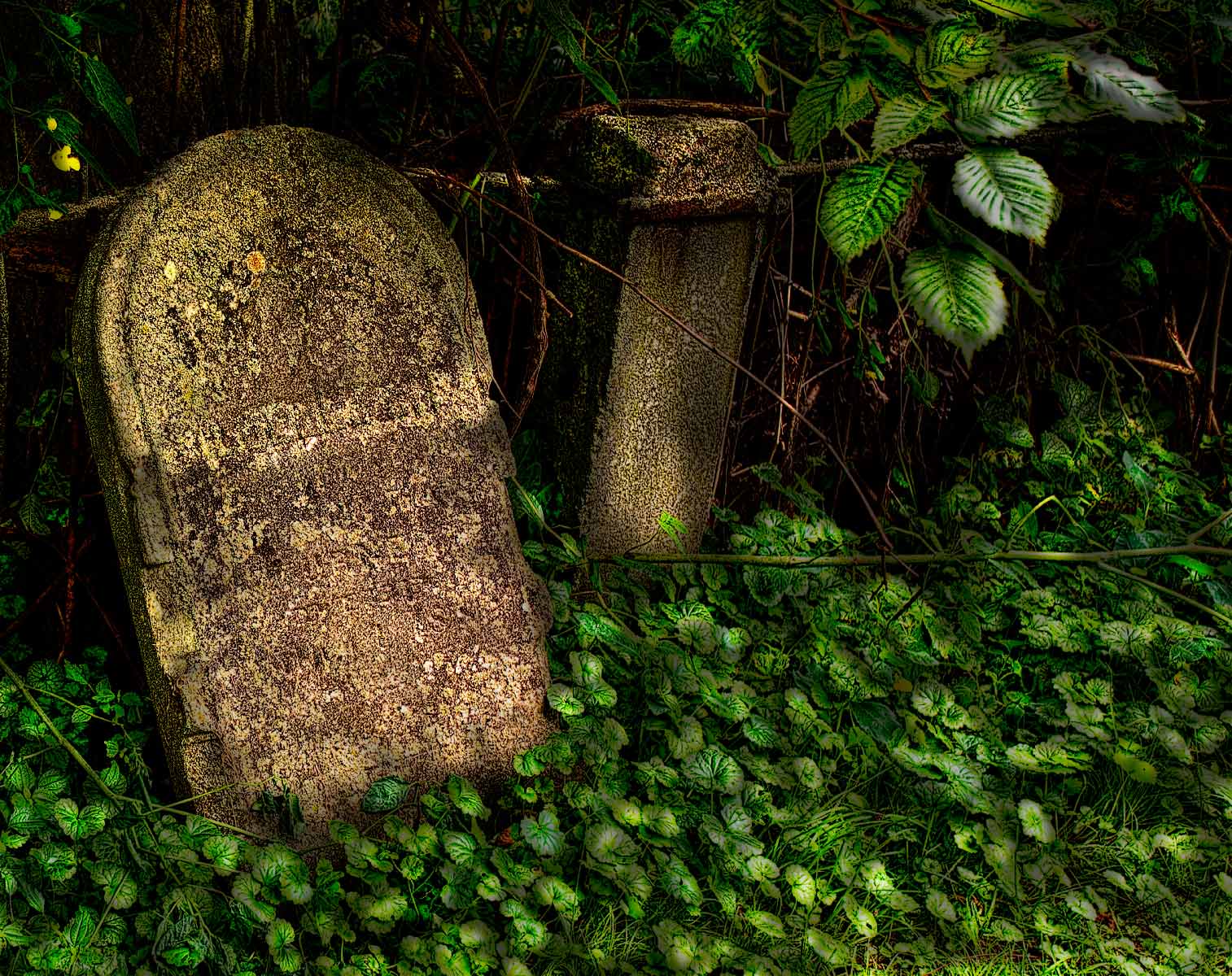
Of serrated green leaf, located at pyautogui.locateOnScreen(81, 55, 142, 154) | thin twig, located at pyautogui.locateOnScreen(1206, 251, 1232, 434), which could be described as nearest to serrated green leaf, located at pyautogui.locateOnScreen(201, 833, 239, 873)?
serrated green leaf, located at pyautogui.locateOnScreen(81, 55, 142, 154)

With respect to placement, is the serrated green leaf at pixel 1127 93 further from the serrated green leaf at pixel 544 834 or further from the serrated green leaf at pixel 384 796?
the serrated green leaf at pixel 384 796

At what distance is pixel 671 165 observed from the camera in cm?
206

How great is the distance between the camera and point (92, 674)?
202 centimetres

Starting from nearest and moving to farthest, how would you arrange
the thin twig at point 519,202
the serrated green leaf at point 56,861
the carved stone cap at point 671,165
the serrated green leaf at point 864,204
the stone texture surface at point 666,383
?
the serrated green leaf at point 864,204 < the serrated green leaf at point 56,861 < the thin twig at point 519,202 < the carved stone cap at point 671,165 < the stone texture surface at point 666,383

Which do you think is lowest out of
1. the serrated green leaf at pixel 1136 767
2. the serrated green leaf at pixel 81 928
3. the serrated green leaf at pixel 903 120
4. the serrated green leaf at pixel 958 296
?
the serrated green leaf at pixel 81 928

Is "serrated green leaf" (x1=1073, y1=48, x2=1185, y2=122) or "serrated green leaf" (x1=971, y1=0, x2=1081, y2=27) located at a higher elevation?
"serrated green leaf" (x1=971, y1=0, x2=1081, y2=27)

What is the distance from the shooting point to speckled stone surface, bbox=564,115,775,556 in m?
2.08

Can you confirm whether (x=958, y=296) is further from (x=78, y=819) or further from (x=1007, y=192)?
(x=78, y=819)

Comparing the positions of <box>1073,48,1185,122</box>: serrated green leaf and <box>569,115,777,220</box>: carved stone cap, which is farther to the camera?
<box>569,115,777,220</box>: carved stone cap

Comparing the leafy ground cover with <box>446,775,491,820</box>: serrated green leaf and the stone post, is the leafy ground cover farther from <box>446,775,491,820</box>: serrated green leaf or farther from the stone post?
the stone post

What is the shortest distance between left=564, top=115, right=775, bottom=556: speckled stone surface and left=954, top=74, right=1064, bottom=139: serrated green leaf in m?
1.10

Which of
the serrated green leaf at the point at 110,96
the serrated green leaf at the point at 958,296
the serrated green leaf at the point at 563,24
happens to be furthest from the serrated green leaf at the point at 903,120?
the serrated green leaf at the point at 110,96

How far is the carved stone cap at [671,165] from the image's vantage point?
205 cm

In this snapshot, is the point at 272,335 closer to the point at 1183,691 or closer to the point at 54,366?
the point at 54,366
